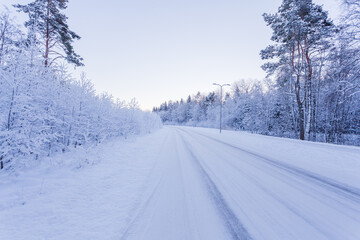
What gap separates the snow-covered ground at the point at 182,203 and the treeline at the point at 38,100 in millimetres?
1181

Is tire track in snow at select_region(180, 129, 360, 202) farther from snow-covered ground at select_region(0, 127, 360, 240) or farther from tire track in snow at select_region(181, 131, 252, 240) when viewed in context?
tire track in snow at select_region(181, 131, 252, 240)

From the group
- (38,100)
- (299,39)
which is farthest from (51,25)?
(299,39)

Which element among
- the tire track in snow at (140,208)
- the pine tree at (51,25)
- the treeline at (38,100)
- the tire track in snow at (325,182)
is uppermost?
the pine tree at (51,25)

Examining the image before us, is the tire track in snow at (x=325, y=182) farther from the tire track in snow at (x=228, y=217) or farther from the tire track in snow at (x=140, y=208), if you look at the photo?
the tire track in snow at (x=140, y=208)

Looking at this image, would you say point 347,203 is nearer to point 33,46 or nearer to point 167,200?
point 167,200

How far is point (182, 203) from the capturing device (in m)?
2.96

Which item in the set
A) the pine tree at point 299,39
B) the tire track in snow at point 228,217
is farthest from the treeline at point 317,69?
the tire track in snow at point 228,217

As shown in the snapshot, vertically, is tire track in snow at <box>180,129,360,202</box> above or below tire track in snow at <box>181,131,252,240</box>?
above

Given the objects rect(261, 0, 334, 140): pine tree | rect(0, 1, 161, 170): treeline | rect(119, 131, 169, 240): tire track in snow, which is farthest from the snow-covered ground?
rect(261, 0, 334, 140): pine tree

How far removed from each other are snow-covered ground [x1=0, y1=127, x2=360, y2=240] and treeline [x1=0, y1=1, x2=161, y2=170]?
1.18m

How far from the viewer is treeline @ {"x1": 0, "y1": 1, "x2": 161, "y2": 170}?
4418mm

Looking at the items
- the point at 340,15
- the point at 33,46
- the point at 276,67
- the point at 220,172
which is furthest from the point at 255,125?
the point at 33,46

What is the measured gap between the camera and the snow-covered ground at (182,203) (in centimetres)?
215

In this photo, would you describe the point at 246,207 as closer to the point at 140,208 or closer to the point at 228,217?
the point at 228,217
